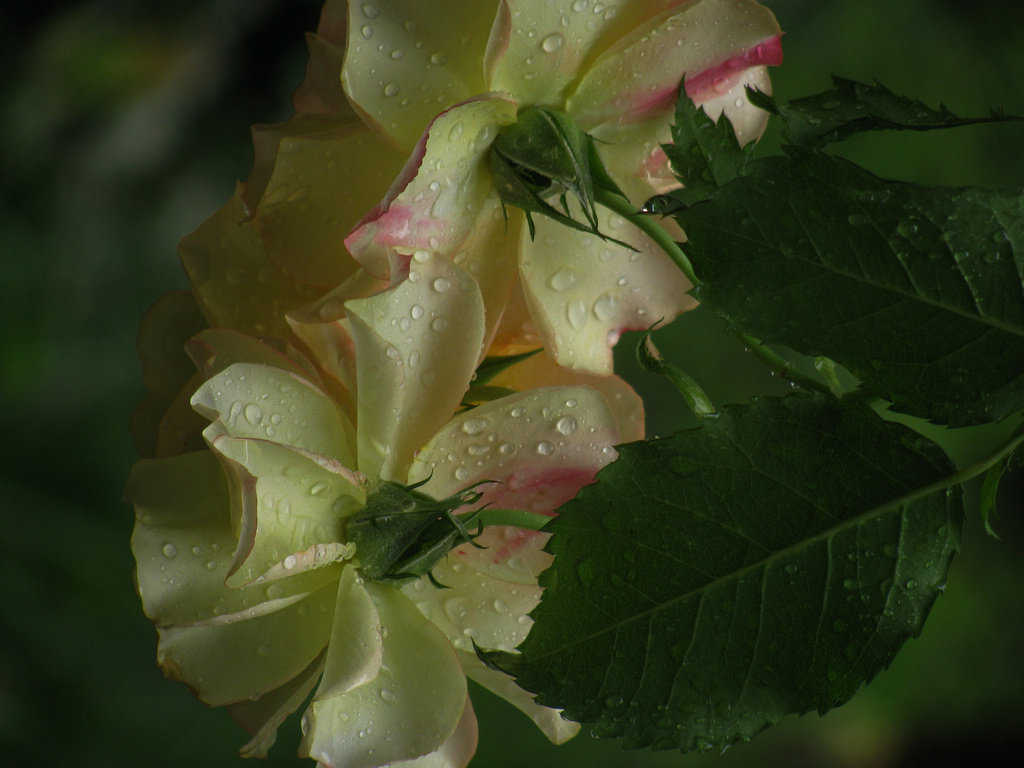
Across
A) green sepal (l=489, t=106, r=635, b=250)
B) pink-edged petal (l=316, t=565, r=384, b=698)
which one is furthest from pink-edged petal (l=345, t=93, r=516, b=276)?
pink-edged petal (l=316, t=565, r=384, b=698)

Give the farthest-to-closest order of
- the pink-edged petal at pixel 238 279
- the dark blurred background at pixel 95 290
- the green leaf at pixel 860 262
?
the dark blurred background at pixel 95 290 < the pink-edged petal at pixel 238 279 < the green leaf at pixel 860 262

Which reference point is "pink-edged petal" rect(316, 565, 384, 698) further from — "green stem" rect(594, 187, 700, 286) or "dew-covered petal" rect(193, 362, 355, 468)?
"green stem" rect(594, 187, 700, 286)

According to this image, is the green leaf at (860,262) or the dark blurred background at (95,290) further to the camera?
the dark blurred background at (95,290)

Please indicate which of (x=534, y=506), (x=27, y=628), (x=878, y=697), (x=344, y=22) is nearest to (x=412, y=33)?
(x=344, y=22)

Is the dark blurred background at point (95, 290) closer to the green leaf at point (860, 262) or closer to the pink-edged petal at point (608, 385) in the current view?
the pink-edged petal at point (608, 385)

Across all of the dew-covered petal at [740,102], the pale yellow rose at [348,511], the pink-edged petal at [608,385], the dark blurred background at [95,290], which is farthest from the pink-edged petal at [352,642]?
the dark blurred background at [95,290]

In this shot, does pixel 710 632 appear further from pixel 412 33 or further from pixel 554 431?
pixel 412 33
